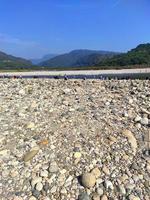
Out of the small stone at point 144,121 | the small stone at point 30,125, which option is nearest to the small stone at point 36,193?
the small stone at point 30,125

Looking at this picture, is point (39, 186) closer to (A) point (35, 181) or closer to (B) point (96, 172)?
(A) point (35, 181)

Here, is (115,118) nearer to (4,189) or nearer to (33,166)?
(33,166)

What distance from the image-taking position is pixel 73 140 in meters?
8.36

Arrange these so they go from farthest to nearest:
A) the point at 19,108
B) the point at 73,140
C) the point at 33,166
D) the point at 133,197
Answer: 1. the point at 19,108
2. the point at 73,140
3. the point at 33,166
4. the point at 133,197

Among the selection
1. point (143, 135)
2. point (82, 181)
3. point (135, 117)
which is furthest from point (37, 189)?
point (135, 117)

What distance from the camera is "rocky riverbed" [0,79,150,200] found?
684 centimetres

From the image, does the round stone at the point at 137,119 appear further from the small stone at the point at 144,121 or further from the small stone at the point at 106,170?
the small stone at the point at 106,170

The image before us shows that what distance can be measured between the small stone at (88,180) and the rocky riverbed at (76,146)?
0.06ft

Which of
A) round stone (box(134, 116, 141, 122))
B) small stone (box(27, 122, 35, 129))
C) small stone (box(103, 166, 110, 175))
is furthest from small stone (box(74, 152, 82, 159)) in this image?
round stone (box(134, 116, 141, 122))

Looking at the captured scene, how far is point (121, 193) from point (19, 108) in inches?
195

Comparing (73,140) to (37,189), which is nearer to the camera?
(37,189)

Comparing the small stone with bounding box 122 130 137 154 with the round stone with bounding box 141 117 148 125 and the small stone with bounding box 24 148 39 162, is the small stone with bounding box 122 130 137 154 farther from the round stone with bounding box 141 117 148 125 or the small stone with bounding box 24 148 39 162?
the small stone with bounding box 24 148 39 162

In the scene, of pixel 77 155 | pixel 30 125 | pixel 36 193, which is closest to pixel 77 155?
pixel 77 155

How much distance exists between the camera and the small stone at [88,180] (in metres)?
6.84
